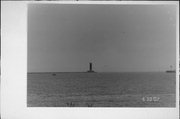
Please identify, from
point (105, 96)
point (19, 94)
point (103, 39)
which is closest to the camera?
point (19, 94)

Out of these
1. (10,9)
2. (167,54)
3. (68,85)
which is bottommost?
(68,85)

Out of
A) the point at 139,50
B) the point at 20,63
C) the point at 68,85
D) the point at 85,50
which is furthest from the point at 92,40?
the point at 68,85

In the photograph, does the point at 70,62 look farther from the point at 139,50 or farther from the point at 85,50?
the point at 139,50

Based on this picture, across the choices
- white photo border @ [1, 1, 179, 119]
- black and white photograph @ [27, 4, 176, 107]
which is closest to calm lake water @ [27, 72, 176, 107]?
black and white photograph @ [27, 4, 176, 107]

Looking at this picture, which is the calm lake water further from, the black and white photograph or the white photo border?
the white photo border

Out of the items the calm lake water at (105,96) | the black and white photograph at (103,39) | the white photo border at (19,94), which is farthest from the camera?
the calm lake water at (105,96)

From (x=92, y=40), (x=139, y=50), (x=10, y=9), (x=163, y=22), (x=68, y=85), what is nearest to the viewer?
(x=10, y=9)

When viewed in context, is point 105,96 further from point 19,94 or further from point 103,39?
point 19,94

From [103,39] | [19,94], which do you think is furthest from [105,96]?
[19,94]

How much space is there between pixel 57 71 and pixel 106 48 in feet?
6.41

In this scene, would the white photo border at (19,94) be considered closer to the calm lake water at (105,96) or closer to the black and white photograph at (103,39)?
the black and white photograph at (103,39)

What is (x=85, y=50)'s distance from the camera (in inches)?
398

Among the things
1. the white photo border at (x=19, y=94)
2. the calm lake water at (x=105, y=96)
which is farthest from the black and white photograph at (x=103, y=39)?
the white photo border at (x=19, y=94)

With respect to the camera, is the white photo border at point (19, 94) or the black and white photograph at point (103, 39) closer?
the white photo border at point (19, 94)
